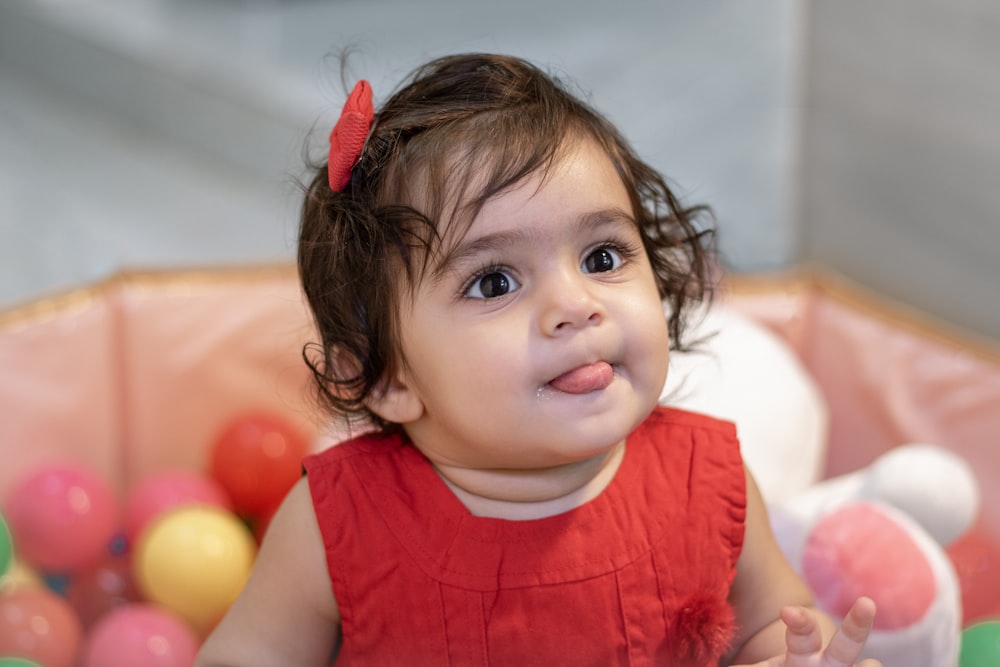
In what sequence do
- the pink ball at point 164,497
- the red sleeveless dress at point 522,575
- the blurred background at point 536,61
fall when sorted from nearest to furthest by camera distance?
1. the red sleeveless dress at point 522,575
2. the pink ball at point 164,497
3. the blurred background at point 536,61

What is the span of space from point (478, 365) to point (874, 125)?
1.18 metres

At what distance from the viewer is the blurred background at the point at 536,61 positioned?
1.64 meters

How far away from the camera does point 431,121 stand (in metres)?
0.75

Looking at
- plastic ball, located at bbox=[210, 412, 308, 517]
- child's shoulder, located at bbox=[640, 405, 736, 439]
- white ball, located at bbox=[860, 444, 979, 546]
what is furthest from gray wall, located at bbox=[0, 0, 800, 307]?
child's shoulder, located at bbox=[640, 405, 736, 439]

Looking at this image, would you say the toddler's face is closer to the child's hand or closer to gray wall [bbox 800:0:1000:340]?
the child's hand

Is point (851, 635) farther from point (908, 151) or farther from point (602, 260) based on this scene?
point (908, 151)

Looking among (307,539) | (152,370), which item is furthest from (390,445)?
(152,370)

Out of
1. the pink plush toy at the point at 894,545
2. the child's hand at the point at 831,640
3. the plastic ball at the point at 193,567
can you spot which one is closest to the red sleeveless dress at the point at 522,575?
the child's hand at the point at 831,640

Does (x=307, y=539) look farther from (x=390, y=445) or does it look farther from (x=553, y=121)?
(x=553, y=121)

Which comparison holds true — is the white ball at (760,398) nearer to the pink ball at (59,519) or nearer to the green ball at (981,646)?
the green ball at (981,646)

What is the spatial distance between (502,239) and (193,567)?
65 centimetres

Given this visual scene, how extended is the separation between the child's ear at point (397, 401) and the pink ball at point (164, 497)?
1.99 feet

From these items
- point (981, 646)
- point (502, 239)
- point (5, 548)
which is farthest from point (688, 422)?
point (5, 548)

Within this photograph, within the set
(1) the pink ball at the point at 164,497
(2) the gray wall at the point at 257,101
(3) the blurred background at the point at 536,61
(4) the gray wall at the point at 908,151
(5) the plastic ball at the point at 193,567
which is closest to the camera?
(5) the plastic ball at the point at 193,567
